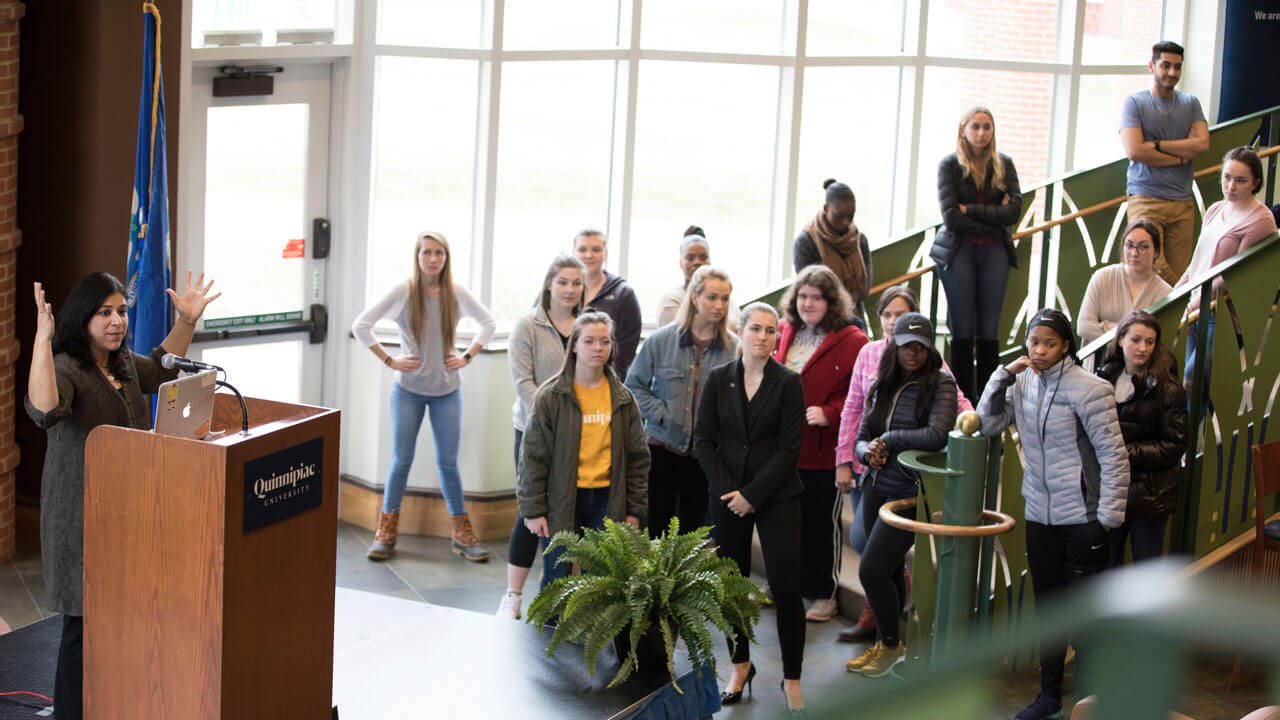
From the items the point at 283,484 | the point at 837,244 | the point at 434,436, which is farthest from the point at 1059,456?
the point at 434,436

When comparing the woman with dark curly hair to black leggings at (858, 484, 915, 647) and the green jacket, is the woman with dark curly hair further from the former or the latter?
the green jacket

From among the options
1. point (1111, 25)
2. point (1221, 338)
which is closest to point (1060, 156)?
point (1111, 25)

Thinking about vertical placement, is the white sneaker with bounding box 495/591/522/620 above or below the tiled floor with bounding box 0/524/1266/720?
above

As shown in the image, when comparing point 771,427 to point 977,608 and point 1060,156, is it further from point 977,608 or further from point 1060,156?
point 1060,156

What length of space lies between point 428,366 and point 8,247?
206 centimetres

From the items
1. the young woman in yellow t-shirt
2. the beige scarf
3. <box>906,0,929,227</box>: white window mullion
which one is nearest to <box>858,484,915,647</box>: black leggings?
the young woman in yellow t-shirt

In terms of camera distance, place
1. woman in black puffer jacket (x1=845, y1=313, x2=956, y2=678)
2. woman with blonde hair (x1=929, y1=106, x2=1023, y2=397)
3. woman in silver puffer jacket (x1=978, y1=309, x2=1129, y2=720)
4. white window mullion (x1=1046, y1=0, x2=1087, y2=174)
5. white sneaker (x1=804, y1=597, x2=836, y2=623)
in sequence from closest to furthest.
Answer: woman in silver puffer jacket (x1=978, y1=309, x2=1129, y2=720), woman in black puffer jacket (x1=845, y1=313, x2=956, y2=678), white sneaker (x1=804, y1=597, x2=836, y2=623), woman with blonde hair (x1=929, y1=106, x2=1023, y2=397), white window mullion (x1=1046, y1=0, x2=1087, y2=174)

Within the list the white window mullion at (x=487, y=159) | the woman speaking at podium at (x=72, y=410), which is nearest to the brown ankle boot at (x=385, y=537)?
the white window mullion at (x=487, y=159)

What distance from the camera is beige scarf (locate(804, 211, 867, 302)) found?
6465mm

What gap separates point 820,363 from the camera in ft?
19.0

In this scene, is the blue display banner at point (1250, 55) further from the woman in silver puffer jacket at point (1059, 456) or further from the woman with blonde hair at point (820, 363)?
the woman in silver puffer jacket at point (1059, 456)

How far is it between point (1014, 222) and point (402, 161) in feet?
10.8

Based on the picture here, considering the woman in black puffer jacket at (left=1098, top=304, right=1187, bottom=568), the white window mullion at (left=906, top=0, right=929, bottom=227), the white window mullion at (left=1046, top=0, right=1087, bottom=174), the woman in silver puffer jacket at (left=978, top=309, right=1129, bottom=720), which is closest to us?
the woman in silver puffer jacket at (left=978, top=309, right=1129, bottom=720)

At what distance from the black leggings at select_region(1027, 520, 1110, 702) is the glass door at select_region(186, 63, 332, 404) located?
416 centimetres
